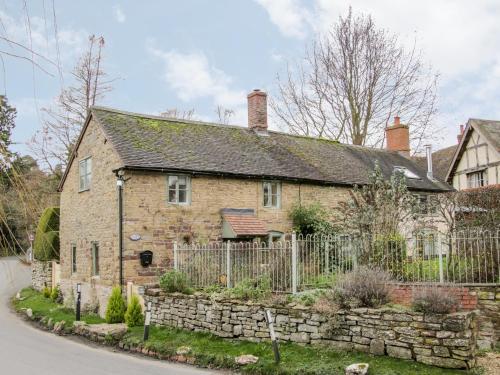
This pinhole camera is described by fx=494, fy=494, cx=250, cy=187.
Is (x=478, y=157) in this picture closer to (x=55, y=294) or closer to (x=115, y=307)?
(x=115, y=307)

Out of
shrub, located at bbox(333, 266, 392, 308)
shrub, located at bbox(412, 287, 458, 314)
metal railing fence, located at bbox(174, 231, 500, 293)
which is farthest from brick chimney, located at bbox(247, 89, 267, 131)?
shrub, located at bbox(412, 287, 458, 314)

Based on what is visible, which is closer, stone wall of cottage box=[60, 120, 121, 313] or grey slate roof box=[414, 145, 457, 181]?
stone wall of cottage box=[60, 120, 121, 313]

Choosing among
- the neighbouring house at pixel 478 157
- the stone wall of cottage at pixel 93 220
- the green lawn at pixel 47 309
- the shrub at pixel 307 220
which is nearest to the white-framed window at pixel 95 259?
the stone wall of cottage at pixel 93 220

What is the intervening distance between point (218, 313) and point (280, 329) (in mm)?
2020

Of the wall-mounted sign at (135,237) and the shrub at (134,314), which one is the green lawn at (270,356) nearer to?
the shrub at (134,314)

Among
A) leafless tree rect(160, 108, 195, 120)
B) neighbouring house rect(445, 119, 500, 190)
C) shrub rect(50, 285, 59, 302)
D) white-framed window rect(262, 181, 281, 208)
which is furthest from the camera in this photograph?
leafless tree rect(160, 108, 195, 120)

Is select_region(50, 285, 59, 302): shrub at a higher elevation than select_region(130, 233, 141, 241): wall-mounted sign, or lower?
lower

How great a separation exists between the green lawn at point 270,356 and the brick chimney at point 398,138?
67.5 feet

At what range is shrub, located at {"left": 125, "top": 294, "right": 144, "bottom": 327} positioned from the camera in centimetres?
1589

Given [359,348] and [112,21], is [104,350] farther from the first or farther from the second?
[112,21]

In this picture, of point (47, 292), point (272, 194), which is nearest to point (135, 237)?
point (272, 194)

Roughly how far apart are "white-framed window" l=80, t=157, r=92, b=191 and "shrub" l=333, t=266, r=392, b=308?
530 inches

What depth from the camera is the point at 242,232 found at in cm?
1884

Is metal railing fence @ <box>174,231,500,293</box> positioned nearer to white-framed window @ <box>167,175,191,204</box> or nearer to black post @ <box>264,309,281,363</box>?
black post @ <box>264,309,281,363</box>
